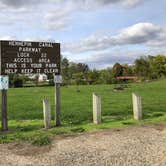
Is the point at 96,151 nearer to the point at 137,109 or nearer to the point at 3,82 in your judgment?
the point at 3,82

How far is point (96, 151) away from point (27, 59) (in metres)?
4.35

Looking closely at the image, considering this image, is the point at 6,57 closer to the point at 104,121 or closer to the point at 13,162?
the point at 104,121

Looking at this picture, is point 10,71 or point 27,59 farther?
point 27,59

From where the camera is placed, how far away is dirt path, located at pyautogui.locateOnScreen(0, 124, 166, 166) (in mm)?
5691

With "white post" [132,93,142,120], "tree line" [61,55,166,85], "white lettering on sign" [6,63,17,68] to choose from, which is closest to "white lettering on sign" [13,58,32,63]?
"white lettering on sign" [6,63,17,68]

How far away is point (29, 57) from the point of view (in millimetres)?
9797

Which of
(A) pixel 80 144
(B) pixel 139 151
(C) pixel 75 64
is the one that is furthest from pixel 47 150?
(C) pixel 75 64

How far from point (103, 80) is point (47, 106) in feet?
186

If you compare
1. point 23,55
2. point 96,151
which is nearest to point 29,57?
point 23,55

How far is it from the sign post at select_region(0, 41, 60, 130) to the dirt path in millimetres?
2657

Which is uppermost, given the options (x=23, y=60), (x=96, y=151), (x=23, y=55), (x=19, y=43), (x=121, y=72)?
(x=121, y=72)

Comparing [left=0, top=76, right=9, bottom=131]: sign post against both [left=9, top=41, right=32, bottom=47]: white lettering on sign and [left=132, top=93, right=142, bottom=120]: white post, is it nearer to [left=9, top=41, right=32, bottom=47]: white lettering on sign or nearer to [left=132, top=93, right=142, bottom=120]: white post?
[left=9, top=41, right=32, bottom=47]: white lettering on sign

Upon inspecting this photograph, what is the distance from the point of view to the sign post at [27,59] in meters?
9.34

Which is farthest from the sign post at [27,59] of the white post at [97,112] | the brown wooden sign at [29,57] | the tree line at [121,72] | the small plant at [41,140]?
the tree line at [121,72]
